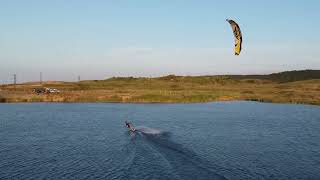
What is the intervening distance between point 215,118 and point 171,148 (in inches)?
1251

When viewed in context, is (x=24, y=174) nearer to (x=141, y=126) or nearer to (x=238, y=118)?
(x=141, y=126)

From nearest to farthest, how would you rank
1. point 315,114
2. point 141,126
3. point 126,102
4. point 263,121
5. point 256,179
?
point 256,179 < point 141,126 < point 263,121 < point 315,114 < point 126,102

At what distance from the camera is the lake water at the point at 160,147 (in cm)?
3875

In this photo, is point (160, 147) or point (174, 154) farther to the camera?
point (160, 147)

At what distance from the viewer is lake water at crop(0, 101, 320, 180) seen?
127 ft

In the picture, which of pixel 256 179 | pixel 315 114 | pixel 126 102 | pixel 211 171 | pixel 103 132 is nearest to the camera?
pixel 256 179

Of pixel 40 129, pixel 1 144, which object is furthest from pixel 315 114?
pixel 1 144

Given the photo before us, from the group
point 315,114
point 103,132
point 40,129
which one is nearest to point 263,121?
point 315,114

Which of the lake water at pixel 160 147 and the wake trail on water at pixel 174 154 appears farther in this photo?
the lake water at pixel 160 147

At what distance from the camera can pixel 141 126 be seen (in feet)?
227

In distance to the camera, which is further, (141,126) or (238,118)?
(238,118)

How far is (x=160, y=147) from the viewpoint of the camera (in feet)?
168

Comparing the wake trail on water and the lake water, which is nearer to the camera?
the wake trail on water

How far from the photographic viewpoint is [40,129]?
6412cm
